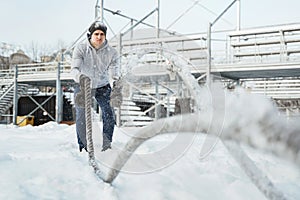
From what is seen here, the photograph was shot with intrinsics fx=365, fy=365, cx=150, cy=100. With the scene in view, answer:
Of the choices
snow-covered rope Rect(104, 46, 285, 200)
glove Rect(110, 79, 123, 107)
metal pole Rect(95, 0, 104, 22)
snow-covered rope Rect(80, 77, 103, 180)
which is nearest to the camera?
snow-covered rope Rect(104, 46, 285, 200)

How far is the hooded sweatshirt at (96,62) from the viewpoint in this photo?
201 centimetres

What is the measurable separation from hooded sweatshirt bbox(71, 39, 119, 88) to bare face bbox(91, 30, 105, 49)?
0.02m

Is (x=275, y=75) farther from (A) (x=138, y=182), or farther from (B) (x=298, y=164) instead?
(B) (x=298, y=164)

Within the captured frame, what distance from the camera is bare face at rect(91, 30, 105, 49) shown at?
1.99 m

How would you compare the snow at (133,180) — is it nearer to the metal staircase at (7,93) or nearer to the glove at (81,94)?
the glove at (81,94)

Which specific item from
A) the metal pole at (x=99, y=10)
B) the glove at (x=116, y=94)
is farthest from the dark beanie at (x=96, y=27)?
the metal pole at (x=99, y=10)

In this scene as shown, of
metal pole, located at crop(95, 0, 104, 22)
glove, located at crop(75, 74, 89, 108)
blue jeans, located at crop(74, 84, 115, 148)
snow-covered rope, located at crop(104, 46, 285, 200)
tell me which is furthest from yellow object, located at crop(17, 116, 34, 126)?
snow-covered rope, located at crop(104, 46, 285, 200)

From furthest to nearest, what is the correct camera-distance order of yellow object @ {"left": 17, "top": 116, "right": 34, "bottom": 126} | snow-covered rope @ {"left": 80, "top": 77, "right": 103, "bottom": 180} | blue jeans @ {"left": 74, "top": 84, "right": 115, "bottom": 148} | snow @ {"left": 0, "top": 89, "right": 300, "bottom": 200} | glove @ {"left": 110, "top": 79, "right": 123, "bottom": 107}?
yellow object @ {"left": 17, "top": 116, "right": 34, "bottom": 126} < blue jeans @ {"left": 74, "top": 84, "right": 115, "bottom": 148} < glove @ {"left": 110, "top": 79, "right": 123, "bottom": 107} < snow-covered rope @ {"left": 80, "top": 77, "right": 103, "bottom": 180} < snow @ {"left": 0, "top": 89, "right": 300, "bottom": 200}

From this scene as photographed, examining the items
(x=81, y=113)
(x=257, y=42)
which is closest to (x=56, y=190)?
(x=81, y=113)

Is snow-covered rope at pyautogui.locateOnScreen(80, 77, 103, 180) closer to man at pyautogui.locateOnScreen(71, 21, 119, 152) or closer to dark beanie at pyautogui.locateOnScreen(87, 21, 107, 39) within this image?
man at pyautogui.locateOnScreen(71, 21, 119, 152)

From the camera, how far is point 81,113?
2080 mm

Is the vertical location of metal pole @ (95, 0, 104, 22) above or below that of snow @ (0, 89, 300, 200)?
above

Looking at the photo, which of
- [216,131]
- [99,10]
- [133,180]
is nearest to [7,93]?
[99,10]

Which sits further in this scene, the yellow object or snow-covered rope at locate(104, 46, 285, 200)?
the yellow object
